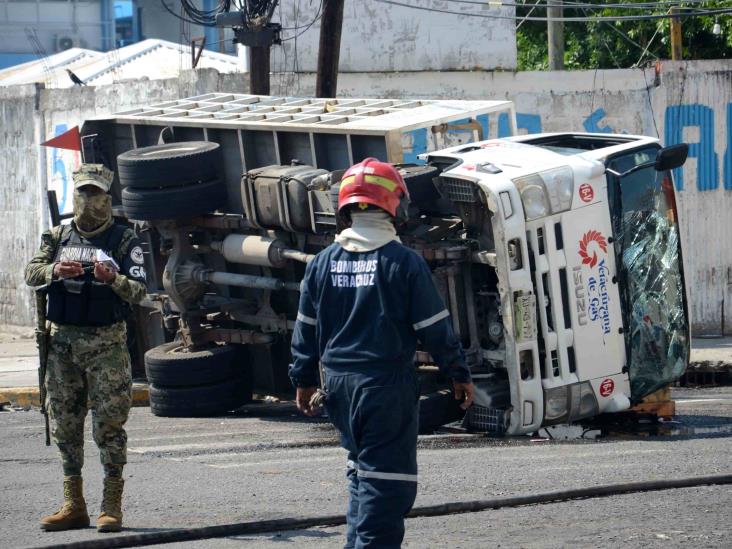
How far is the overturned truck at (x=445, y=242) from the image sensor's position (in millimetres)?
9875

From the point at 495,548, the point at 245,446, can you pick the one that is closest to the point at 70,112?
the point at 245,446

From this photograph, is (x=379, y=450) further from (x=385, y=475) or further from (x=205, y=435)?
(x=205, y=435)

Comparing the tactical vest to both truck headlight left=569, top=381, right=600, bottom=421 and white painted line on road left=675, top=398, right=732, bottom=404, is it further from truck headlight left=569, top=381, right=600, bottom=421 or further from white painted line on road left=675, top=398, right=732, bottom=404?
white painted line on road left=675, top=398, right=732, bottom=404

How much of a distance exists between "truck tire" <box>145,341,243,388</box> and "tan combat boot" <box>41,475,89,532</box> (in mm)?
4639

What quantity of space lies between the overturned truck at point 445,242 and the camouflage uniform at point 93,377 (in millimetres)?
3387

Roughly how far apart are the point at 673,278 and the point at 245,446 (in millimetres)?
3759

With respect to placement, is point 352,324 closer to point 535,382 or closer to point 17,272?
point 535,382

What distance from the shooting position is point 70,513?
6.97 metres

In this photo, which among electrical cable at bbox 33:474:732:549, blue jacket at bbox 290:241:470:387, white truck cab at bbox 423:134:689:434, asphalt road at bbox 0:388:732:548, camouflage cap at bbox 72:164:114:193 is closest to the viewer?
blue jacket at bbox 290:241:470:387

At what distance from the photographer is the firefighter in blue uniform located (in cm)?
551

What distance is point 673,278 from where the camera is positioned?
10883 millimetres

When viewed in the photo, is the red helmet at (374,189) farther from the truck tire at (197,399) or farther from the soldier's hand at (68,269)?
the truck tire at (197,399)

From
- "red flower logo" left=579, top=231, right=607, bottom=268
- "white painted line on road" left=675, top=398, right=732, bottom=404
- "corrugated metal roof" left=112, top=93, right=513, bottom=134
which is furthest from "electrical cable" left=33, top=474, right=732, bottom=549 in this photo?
"white painted line on road" left=675, top=398, right=732, bottom=404

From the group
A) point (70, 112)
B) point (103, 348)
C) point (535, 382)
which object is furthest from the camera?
point (70, 112)
